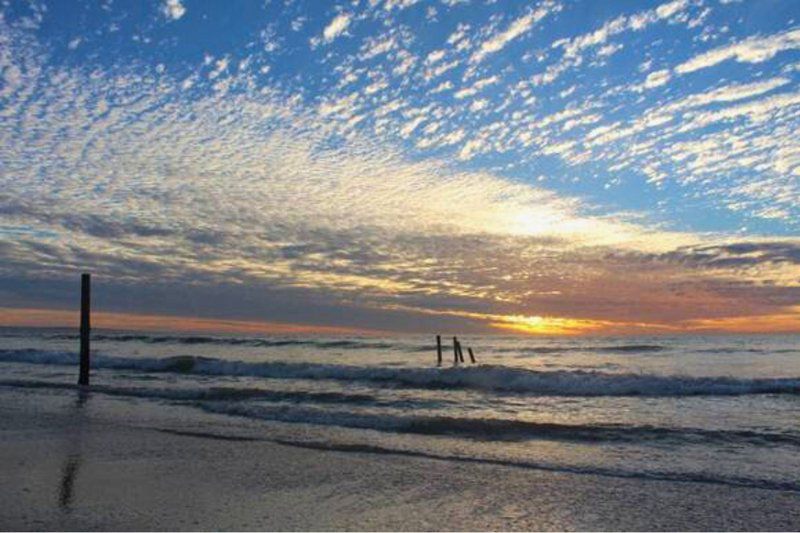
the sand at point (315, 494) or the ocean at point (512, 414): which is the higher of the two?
the sand at point (315, 494)

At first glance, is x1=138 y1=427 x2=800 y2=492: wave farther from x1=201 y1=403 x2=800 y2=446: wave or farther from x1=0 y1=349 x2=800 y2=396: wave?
x1=0 y1=349 x2=800 y2=396: wave

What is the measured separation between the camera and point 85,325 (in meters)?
23.5

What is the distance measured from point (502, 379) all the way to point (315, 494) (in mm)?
18881

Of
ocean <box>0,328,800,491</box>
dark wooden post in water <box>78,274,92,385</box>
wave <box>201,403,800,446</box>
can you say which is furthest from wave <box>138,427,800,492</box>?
dark wooden post in water <box>78,274,92,385</box>

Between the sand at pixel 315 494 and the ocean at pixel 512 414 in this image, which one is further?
the ocean at pixel 512 414

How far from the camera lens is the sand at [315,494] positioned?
649 centimetres

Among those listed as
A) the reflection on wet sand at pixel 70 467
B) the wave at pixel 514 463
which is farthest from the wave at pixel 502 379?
the reflection on wet sand at pixel 70 467

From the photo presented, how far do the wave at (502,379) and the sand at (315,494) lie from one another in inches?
561

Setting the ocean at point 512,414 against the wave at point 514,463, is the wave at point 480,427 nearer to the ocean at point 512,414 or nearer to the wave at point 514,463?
the ocean at point 512,414

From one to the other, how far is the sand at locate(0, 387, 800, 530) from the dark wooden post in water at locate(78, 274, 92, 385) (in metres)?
13.2

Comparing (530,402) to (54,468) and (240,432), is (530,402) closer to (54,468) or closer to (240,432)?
(240,432)

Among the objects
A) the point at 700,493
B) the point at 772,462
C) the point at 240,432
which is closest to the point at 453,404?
the point at 240,432

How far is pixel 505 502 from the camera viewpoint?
7320 millimetres

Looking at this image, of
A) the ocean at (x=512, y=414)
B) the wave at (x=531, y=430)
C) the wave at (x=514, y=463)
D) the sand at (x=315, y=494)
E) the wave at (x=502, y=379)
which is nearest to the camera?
the sand at (x=315, y=494)
